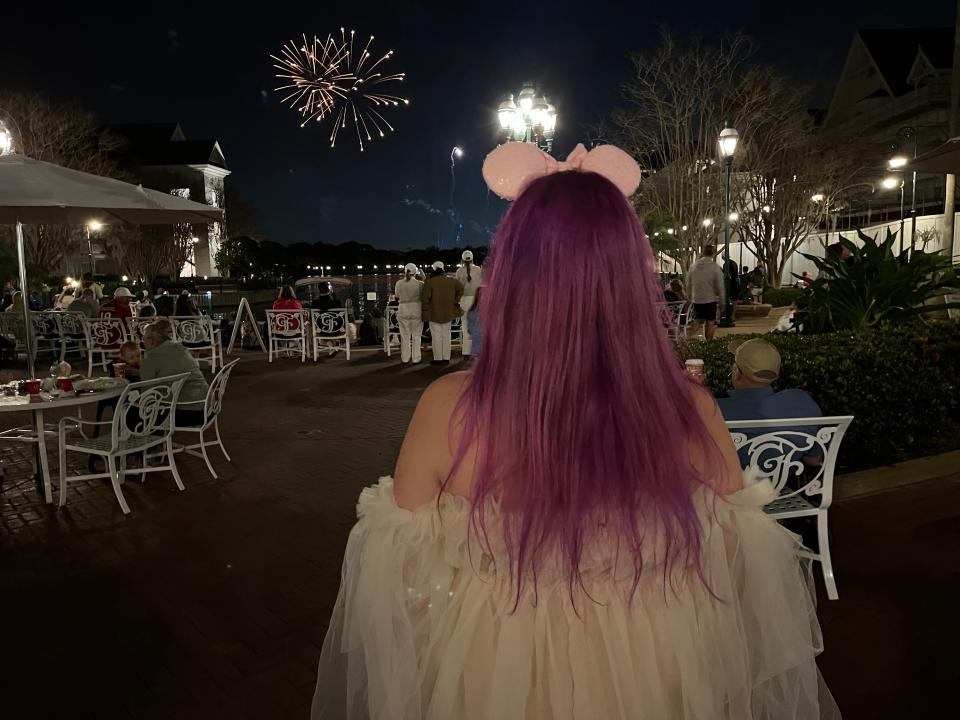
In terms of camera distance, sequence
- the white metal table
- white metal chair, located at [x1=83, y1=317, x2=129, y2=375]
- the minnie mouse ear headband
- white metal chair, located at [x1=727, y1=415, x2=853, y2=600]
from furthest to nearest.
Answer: white metal chair, located at [x1=83, y1=317, x2=129, y2=375], the white metal table, white metal chair, located at [x1=727, y1=415, x2=853, y2=600], the minnie mouse ear headband

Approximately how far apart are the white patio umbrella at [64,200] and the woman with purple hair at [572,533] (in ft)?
18.0

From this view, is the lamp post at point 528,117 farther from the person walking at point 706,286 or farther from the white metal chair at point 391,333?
the white metal chair at point 391,333

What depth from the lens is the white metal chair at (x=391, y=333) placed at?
13586 mm

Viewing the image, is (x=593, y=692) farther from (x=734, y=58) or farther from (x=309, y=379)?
(x=734, y=58)

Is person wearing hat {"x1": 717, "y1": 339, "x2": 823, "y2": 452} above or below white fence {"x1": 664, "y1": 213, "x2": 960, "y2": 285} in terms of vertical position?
below

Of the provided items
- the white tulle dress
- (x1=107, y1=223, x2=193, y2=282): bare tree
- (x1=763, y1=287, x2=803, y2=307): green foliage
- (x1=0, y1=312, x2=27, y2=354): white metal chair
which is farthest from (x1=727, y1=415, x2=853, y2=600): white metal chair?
(x1=107, y1=223, x2=193, y2=282): bare tree

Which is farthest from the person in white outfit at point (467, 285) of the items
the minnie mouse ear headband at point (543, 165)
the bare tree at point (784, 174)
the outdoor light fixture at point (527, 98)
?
the bare tree at point (784, 174)

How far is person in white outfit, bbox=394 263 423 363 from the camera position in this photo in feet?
40.0

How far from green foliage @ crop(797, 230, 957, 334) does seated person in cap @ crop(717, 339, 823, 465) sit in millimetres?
2738

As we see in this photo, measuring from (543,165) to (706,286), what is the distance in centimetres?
1151

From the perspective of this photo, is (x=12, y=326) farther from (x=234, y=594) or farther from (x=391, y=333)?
(x=234, y=594)

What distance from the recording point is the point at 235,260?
48.7m

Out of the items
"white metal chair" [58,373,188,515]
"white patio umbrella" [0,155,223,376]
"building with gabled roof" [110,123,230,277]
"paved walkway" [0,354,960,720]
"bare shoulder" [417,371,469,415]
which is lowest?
"paved walkway" [0,354,960,720]

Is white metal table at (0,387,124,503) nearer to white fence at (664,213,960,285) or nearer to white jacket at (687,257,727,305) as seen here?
white jacket at (687,257,727,305)
